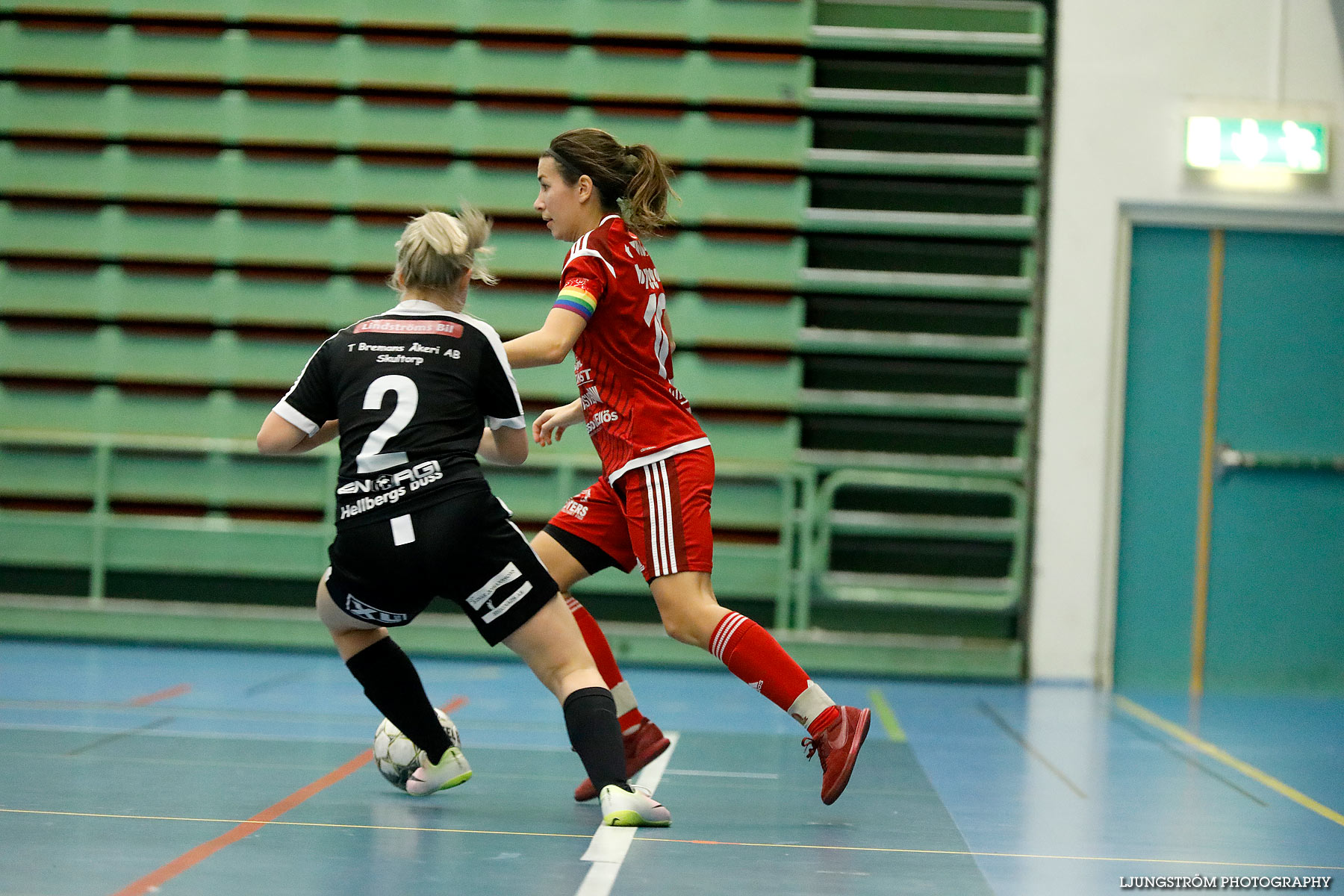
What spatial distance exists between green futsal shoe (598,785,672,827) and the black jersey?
727mm

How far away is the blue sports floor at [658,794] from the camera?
2428 millimetres

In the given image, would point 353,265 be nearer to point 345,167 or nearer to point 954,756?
point 345,167

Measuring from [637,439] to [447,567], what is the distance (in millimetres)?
634

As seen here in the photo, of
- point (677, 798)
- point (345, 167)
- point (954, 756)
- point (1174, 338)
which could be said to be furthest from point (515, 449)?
point (1174, 338)

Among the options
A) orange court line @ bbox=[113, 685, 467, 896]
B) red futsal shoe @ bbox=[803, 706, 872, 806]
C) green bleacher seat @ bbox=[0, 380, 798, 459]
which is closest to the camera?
orange court line @ bbox=[113, 685, 467, 896]

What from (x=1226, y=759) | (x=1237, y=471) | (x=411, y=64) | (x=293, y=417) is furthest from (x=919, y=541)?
(x=293, y=417)

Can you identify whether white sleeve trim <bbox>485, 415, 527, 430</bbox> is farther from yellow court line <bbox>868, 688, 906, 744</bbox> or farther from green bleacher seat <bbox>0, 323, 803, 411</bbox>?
green bleacher seat <bbox>0, 323, 803, 411</bbox>

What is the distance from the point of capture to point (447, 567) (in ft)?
8.66

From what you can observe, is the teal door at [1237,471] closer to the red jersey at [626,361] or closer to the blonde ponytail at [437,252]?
the red jersey at [626,361]

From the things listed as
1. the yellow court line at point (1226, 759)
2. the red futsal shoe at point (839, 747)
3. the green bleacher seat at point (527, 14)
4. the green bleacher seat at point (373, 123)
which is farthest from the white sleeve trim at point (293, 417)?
the green bleacher seat at point (527, 14)

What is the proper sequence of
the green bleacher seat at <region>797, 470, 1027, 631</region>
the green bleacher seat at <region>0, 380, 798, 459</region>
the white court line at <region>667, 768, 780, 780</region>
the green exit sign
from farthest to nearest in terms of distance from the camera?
the green bleacher seat at <region>0, 380, 798, 459</region>
the green exit sign
the green bleacher seat at <region>797, 470, 1027, 631</region>
the white court line at <region>667, 768, 780, 780</region>

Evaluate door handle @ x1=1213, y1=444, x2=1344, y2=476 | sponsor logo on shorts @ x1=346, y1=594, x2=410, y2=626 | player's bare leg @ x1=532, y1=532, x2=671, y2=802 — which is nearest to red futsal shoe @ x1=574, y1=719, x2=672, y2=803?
player's bare leg @ x1=532, y1=532, x2=671, y2=802

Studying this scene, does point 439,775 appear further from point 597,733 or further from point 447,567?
point 447,567

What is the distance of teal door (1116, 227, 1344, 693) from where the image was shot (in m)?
6.45
